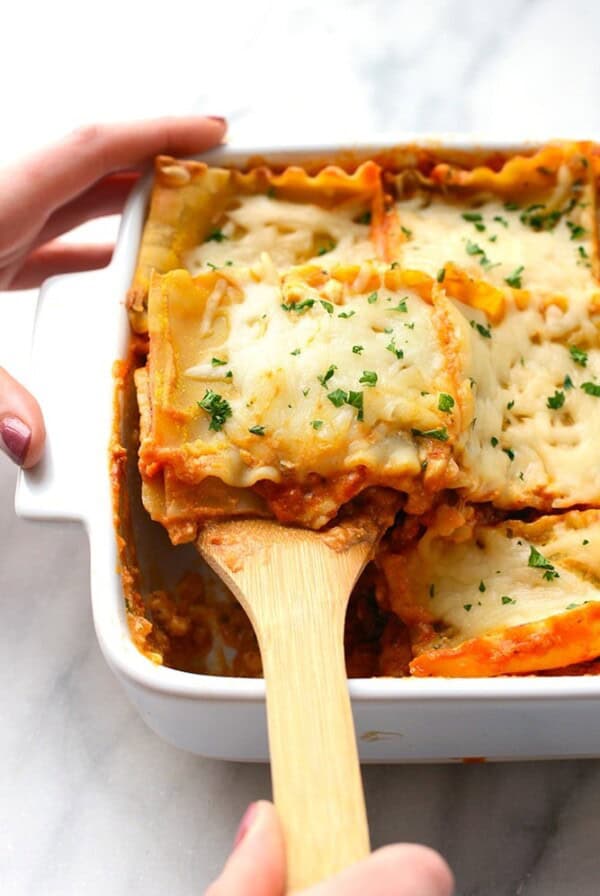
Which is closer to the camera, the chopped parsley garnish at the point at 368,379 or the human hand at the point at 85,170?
the chopped parsley garnish at the point at 368,379

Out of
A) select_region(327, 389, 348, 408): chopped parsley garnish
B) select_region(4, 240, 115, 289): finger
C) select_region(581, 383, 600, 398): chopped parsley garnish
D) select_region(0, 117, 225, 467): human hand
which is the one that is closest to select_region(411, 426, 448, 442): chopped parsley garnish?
select_region(327, 389, 348, 408): chopped parsley garnish

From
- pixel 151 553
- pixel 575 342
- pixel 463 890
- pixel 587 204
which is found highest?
pixel 587 204

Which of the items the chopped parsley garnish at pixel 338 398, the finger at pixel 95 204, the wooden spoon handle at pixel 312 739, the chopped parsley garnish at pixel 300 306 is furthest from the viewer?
the finger at pixel 95 204

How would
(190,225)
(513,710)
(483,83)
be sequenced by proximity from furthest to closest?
(483,83)
(190,225)
(513,710)

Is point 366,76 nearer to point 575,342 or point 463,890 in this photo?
point 575,342

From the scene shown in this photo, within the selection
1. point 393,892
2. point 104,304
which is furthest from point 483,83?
point 393,892

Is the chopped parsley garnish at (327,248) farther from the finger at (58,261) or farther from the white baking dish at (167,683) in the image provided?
the finger at (58,261)

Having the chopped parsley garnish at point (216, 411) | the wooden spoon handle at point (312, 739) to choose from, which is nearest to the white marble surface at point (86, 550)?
the wooden spoon handle at point (312, 739)
